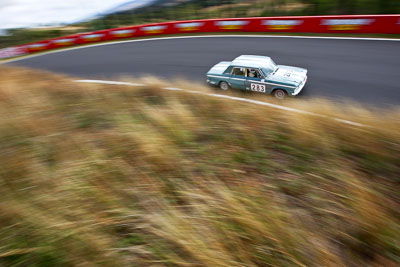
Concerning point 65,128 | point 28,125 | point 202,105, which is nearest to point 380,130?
point 202,105

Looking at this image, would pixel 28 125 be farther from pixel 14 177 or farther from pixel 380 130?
pixel 380 130

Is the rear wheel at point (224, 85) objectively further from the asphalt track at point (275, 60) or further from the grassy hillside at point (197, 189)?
the grassy hillside at point (197, 189)

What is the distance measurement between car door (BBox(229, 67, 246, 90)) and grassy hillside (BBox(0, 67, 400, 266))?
2.67m

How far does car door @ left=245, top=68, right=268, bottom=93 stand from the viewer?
8.00m

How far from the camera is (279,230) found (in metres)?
2.88

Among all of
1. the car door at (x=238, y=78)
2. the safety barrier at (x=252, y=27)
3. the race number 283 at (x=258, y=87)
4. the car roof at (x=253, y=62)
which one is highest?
the safety barrier at (x=252, y=27)

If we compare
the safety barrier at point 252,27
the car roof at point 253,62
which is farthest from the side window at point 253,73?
the safety barrier at point 252,27

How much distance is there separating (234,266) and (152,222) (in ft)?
3.64

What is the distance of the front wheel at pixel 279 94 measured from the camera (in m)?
7.85

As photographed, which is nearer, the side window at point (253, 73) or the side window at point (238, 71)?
the side window at point (253, 73)

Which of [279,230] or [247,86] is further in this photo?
[247,86]

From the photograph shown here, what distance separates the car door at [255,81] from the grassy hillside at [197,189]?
2.28m

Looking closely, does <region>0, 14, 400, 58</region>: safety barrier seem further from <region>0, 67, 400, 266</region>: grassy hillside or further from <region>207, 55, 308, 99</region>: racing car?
<region>0, 67, 400, 266</region>: grassy hillside

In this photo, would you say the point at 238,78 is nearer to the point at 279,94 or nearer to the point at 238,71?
the point at 238,71
